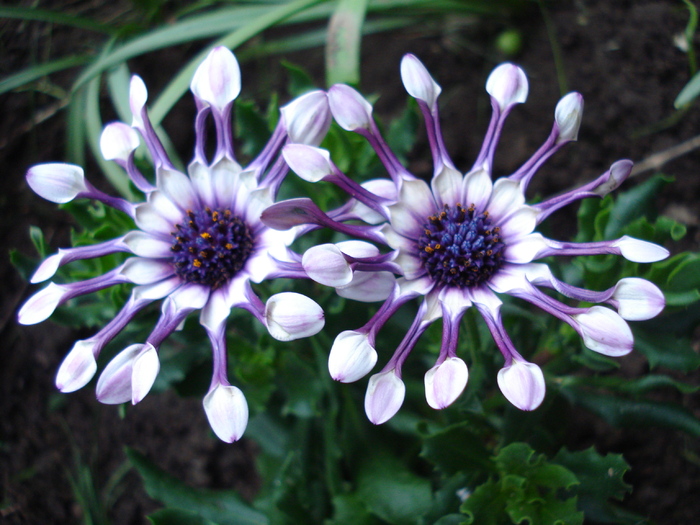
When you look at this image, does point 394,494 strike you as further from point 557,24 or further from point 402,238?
point 557,24

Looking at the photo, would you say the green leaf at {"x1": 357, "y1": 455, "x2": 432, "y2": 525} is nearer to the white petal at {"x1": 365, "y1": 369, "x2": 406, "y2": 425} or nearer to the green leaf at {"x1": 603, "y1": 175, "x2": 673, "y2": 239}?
the white petal at {"x1": 365, "y1": 369, "x2": 406, "y2": 425}

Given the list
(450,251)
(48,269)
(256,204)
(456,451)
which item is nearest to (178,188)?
(256,204)

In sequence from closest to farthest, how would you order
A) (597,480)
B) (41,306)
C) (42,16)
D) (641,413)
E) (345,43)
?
(41,306), (597,480), (641,413), (345,43), (42,16)

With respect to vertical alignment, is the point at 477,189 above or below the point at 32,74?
below

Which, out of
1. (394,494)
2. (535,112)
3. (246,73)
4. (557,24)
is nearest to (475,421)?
(394,494)

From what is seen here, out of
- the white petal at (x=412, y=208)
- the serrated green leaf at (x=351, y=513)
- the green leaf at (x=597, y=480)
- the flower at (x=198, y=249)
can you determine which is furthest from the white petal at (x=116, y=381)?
the green leaf at (x=597, y=480)

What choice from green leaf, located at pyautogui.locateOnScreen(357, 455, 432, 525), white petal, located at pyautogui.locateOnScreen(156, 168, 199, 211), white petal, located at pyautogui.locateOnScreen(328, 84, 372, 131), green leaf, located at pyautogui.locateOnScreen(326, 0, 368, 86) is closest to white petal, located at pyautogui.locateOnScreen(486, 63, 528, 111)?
white petal, located at pyautogui.locateOnScreen(328, 84, 372, 131)

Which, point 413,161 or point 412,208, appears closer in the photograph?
point 412,208

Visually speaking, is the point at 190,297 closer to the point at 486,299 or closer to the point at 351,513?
the point at 486,299
